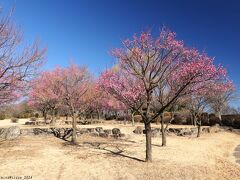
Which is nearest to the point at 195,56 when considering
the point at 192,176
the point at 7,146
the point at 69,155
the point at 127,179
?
the point at 192,176

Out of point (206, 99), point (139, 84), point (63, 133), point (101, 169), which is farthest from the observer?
point (206, 99)

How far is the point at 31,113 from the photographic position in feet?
204

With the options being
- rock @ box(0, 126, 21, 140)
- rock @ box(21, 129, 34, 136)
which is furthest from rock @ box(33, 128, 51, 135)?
rock @ box(0, 126, 21, 140)

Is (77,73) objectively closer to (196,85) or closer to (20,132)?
(20,132)

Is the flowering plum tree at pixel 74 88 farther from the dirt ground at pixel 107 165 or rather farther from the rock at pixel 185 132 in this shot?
the rock at pixel 185 132

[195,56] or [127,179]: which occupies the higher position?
[195,56]

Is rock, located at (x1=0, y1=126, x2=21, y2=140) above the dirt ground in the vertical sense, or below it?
above

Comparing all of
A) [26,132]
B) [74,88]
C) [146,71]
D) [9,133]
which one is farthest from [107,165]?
[26,132]

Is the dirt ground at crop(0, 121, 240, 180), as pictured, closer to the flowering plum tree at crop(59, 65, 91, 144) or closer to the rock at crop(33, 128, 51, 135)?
the flowering plum tree at crop(59, 65, 91, 144)

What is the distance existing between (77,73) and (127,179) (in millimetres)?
12295

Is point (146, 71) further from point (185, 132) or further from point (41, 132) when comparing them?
point (185, 132)

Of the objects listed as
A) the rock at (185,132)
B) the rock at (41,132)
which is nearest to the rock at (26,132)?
the rock at (41,132)

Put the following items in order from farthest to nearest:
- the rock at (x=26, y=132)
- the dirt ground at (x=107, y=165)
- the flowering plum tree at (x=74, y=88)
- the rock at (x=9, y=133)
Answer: the rock at (x=26, y=132) → the rock at (x=9, y=133) → the flowering plum tree at (x=74, y=88) → the dirt ground at (x=107, y=165)

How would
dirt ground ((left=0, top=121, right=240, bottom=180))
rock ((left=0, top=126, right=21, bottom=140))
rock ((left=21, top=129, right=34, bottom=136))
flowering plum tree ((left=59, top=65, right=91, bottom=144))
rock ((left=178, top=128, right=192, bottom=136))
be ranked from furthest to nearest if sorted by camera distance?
rock ((left=178, top=128, right=192, bottom=136))
rock ((left=21, top=129, right=34, bottom=136))
rock ((left=0, top=126, right=21, bottom=140))
flowering plum tree ((left=59, top=65, right=91, bottom=144))
dirt ground ((left=0, top=121, right=240, bottom=180))
